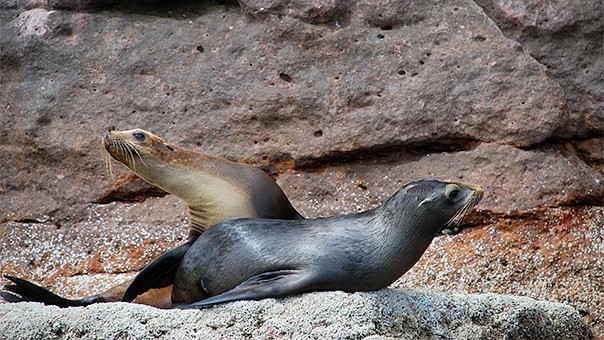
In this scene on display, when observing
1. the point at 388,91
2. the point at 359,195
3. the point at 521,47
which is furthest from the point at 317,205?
the point at 521,47

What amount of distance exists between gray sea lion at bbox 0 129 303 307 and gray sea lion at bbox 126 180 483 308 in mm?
538

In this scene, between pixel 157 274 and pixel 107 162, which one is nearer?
pixel 157 274

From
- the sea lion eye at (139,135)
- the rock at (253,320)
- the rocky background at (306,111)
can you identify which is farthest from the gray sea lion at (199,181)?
the rock at (253,320)

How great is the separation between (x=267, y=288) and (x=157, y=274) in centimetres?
94

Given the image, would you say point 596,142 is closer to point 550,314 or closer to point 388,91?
point 388,91

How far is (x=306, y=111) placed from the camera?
20.7 ft

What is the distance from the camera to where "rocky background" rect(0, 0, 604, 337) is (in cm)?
612

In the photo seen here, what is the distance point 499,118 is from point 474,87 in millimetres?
214

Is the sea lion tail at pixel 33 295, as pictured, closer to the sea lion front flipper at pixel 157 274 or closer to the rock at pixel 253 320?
the sea lion front flipper at pixel 157 274

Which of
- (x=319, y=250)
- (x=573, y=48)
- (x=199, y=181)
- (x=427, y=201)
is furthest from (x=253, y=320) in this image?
(x=573, y=48)

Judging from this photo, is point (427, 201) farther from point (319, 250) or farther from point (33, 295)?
point (33, 295)

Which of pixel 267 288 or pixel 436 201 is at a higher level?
pixel 436 201

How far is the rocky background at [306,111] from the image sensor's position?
20.1 feet

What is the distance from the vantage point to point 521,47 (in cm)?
635
